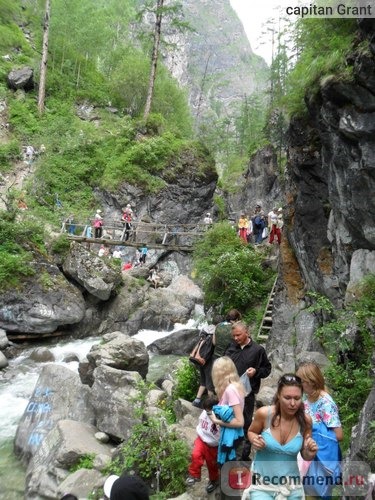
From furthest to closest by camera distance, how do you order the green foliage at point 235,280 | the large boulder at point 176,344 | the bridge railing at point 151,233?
the bridge railing at point 151,233, the large boulder at point 176,344, the green foliage at point 235,280

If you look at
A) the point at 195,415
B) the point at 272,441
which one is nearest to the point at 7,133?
the point at 195,415

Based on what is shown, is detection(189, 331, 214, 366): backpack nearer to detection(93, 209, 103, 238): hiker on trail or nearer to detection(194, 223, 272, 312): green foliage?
detection(194, 223, 272, 312): green foliage

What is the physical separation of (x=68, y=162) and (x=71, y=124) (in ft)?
12.1

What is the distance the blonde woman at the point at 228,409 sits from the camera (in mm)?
3941

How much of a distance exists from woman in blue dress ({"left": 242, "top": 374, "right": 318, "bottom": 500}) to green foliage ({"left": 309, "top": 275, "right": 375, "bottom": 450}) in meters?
2.42

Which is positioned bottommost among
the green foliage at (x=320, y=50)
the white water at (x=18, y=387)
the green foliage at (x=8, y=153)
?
the white water at (x=18, y=387)

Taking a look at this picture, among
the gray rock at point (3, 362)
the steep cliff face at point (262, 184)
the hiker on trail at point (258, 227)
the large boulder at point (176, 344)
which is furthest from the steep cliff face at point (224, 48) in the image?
the gray rock at point (3, 362)

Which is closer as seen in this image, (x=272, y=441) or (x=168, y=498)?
(x=272, y=441)

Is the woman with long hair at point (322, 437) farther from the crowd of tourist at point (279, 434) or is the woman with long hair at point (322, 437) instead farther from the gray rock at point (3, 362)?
the gray rock at point (3, 362)

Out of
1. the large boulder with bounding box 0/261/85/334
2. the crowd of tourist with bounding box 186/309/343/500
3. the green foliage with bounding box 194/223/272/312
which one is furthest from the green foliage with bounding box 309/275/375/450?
the large boulder with bounding box 0/261/85/334

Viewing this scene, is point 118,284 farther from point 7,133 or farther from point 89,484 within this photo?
point 7,133

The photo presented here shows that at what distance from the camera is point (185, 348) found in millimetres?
14570

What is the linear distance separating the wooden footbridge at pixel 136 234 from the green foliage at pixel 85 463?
39.7ft

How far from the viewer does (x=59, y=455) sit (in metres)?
6.44
